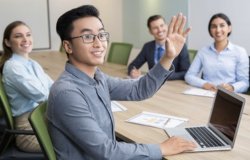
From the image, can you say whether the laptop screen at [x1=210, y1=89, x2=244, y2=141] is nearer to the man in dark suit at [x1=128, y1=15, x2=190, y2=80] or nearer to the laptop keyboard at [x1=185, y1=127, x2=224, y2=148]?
the laptop keyboard at [x1=185, y1=127, x2=224, y2=148]

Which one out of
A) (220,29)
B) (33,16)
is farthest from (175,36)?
(33,16)

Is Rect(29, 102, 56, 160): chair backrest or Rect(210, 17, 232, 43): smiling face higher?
Rect(210, 17, 232, 43): smiling face

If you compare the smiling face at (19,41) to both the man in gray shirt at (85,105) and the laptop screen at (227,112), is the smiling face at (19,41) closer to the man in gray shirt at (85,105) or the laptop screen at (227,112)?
the man in gray shirt at (85,105)

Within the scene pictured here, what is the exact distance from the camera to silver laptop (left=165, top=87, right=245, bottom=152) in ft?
4.69

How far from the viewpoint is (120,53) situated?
14.6 ft

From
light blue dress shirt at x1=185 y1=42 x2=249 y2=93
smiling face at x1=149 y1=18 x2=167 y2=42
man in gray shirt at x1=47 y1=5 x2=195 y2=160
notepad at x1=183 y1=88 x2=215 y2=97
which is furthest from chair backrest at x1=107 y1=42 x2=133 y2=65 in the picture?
man in gray shirt at x1=47 y1=5 x2=195 y2=160

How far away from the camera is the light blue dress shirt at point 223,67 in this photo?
289cm

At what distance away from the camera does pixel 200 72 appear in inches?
120

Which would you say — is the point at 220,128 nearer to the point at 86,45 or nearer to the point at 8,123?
the point at 86,45

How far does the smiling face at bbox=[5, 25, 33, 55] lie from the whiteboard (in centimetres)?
338

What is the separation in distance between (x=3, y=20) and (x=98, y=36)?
4766 mm

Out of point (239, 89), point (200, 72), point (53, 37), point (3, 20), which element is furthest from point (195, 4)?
point (3, 20)

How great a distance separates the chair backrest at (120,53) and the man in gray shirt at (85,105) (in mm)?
2787

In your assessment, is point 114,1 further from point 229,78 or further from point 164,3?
point 229,78
